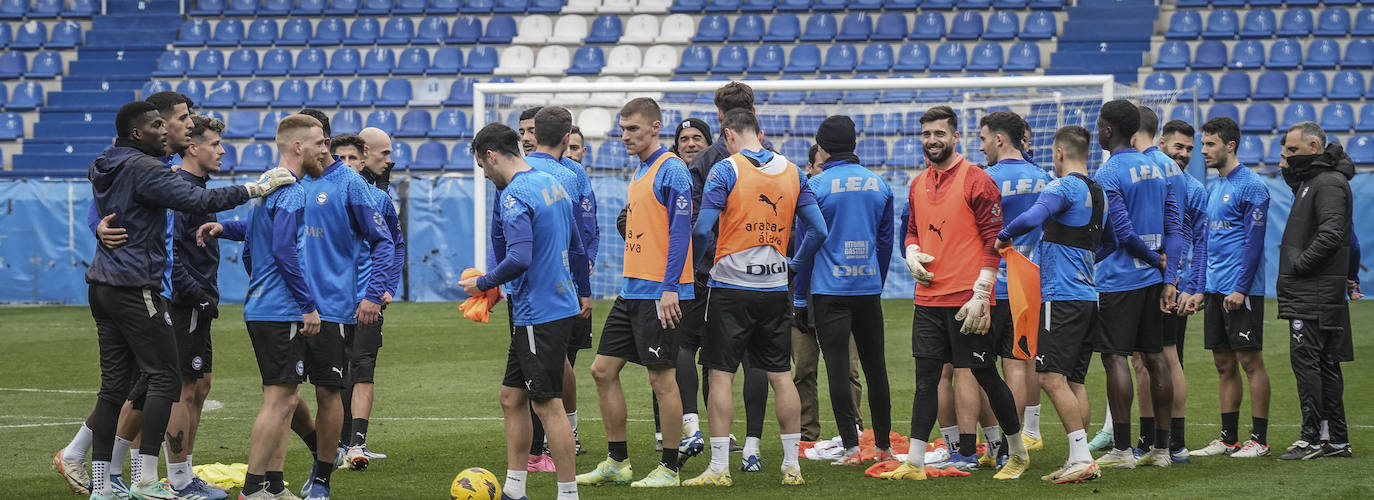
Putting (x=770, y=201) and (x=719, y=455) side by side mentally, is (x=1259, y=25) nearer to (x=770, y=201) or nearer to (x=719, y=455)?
(x=770, y=201)

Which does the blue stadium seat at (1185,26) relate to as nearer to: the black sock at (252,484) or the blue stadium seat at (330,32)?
the blue stadium seat at (330,32)

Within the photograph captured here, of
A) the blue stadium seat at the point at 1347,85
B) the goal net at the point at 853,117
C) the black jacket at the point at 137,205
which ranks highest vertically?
the blue stadium seat at the point at 1347,85

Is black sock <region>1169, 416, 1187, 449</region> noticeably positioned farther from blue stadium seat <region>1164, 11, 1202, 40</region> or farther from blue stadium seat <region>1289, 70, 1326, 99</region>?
blue stadium seat <region>1164, 11, 1202, 40</region>

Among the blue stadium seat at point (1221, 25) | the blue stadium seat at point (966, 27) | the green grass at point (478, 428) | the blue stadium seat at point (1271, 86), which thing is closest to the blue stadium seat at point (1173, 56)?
the blue stadium seat at point (1221, 25)

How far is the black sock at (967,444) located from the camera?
7844mm

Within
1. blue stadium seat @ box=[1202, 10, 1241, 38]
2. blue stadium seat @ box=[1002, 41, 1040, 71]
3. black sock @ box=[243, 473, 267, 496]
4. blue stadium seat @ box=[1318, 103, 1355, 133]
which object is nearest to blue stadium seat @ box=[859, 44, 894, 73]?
blue stadium seat @ box=[1002, 41, 1040, 71]

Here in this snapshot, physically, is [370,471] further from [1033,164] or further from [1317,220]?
[1317,220]

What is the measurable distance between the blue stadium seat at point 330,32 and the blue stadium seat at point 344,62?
2.17 ft

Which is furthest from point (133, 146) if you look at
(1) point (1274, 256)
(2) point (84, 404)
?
(1) point (1274, 256)

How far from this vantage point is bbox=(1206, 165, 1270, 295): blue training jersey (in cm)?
874

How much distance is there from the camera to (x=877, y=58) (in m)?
25.1

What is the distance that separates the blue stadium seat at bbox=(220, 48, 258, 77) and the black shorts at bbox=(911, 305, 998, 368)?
22099 mm

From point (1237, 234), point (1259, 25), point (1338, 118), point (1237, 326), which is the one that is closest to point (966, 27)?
point (1259, 25)

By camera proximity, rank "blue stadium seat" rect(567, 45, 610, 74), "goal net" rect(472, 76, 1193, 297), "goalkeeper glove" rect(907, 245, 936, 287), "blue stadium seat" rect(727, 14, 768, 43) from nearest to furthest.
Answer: "goalkeeper glove" rect(907, 245, 936, 287) < "goal net" rect(472, 76, 1193, 297) < "blue stadium seat" rect(567, 45, 610, 74) < "blue stadium seat" rect(727, 14, 768, 43)
